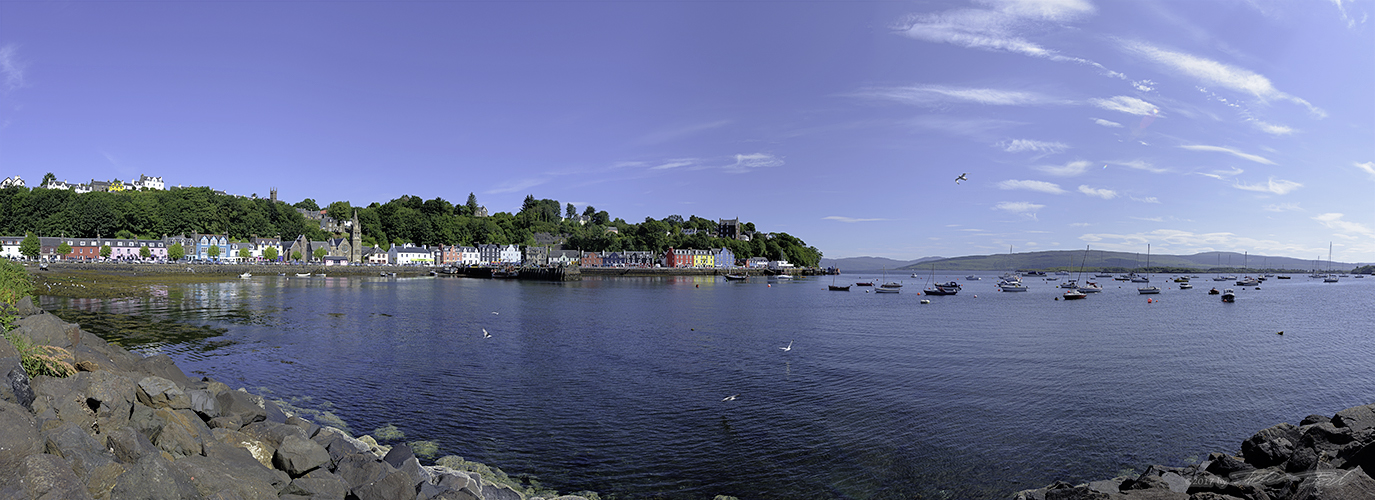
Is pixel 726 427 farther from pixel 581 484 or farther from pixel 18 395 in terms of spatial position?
pixel 18 395

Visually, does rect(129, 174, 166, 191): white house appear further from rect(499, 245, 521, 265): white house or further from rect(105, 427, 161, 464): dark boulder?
rect(105, 427, 161, 464): dark boulder

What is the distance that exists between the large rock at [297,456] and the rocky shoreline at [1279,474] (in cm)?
1038

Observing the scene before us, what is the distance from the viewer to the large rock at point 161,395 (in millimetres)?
8820

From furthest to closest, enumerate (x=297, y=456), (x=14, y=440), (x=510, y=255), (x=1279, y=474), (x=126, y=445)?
(x=510, y=255) → (x=297, y=456) → (x=1279, y=474) → (x=126, y=445) → (x=14, y=440)

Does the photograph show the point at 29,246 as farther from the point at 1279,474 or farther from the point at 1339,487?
the point at 1339,487

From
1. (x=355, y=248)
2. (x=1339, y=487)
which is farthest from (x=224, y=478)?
(x=355, y=248)

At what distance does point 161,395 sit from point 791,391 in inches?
590

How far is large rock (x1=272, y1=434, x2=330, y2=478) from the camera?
8492 mm

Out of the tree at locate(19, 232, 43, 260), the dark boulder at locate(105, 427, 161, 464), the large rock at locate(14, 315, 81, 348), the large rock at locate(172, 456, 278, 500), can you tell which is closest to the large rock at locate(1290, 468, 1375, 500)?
the large rock at locate(172, 456, 278, 500)

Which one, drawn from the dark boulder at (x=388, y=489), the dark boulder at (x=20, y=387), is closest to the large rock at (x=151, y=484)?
the dark boulder at (x=20, y=387)

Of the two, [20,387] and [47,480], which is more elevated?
[20,387]

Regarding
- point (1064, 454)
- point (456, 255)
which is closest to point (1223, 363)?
point (1064, 454)

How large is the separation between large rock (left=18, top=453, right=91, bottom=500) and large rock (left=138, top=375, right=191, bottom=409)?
4014 mm

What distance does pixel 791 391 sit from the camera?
19.0m
